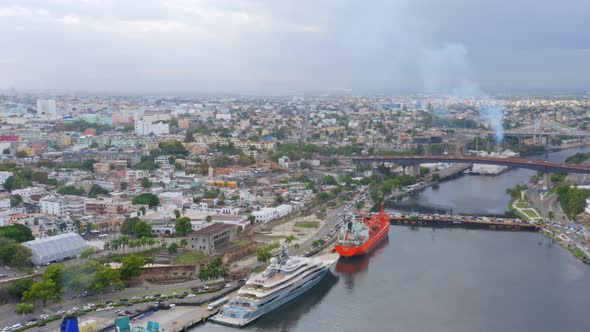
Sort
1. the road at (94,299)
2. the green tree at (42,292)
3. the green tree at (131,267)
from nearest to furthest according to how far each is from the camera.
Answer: the road at (94,299) < the green tree at (42,292) < the green tree at (131,267)

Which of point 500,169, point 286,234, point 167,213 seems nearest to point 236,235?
point 286,234

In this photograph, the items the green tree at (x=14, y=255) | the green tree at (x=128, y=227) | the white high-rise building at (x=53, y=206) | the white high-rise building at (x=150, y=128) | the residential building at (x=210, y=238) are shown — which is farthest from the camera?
the white high-rise building at (x=150, y=128)

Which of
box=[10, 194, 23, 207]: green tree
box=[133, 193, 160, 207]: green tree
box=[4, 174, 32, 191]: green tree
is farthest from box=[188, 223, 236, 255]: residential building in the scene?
box=[4, 174, 32, 191]: green tree

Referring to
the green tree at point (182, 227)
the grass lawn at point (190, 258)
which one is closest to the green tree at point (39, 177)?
the green tree at point (182, 227)

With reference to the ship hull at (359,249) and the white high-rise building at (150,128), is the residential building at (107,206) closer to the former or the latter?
the ship hull at (359,249)

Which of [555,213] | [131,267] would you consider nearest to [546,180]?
[555,213]

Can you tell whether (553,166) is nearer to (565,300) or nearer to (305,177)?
(305,177)
